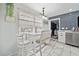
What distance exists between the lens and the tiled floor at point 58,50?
5.94ft

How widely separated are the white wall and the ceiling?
477 mm

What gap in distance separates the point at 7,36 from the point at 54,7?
A: 41.6 inches

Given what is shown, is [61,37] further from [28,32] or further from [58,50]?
[28,32]

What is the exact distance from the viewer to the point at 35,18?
72.4 inches

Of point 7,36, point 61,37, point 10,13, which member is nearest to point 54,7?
point 61,37

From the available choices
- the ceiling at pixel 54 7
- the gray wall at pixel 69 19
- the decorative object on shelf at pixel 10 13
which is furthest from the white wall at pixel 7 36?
the gray wall at pixel 69 19

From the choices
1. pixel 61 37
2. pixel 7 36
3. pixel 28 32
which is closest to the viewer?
pixel 7 36

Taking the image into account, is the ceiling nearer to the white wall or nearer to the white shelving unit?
the white shelving unit

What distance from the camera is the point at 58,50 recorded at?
1.94 m

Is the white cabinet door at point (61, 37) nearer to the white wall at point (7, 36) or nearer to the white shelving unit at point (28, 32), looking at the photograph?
the white shelving unit at point (28, 32)

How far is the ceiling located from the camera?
177 centimetres

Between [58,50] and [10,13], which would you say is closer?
[10,13]

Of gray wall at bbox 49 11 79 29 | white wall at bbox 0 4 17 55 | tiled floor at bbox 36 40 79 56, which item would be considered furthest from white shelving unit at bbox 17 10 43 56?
gray wall at bbox 49 11 79 29

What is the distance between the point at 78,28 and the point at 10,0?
140 cm
